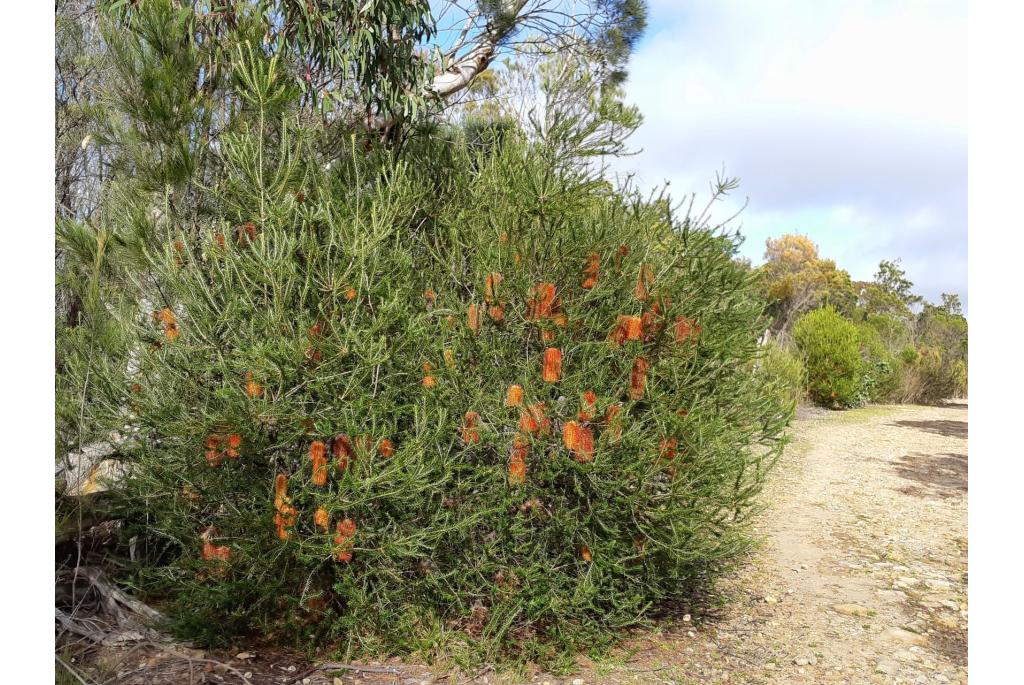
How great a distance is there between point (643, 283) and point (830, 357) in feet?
38.0

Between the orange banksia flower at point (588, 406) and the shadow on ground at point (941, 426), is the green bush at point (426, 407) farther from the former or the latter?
the shadow on ground at point (941, 426)

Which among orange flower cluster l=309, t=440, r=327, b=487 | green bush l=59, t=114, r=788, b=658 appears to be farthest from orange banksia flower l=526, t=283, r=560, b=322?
orange flower cluster l=309, t=440, r=327, b=487

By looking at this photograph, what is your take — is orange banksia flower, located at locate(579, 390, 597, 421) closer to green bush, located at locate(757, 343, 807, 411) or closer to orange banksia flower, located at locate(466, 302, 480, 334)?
orange banksia flower, located at locate(466, 302, 480, 334)

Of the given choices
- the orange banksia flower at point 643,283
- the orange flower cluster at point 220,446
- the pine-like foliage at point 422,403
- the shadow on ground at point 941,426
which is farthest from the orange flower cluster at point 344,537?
the shadow on ground at point 941,426

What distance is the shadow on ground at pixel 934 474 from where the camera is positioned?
747 cm

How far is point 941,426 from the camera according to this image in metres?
12.0

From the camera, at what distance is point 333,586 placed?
324 centimetres

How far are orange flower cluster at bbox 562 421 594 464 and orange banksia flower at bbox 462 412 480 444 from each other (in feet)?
1.21

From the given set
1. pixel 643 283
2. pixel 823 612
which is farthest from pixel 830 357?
pixel 643 283

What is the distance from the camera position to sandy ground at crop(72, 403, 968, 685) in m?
3.36

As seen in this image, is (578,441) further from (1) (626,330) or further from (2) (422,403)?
(2) (422,403)

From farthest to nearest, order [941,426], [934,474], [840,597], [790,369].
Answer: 1. [790,369]
2. [941,426]
3. [934,474]
4. [840,597]

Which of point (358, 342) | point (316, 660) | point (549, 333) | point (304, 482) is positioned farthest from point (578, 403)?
point (316, 660)
